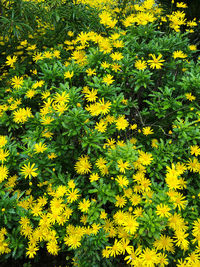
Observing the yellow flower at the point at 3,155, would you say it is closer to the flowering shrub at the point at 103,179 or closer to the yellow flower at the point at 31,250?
the flowering shrub at the point at 103,179

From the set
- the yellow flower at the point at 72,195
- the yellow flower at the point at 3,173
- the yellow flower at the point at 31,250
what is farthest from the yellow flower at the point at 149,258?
the yellow flower at the point at 3,173

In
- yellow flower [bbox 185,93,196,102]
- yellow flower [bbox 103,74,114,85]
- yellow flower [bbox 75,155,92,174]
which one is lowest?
yellow flower [bbox 75,155,92,174]

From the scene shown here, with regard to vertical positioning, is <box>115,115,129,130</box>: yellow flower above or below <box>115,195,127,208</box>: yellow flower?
above

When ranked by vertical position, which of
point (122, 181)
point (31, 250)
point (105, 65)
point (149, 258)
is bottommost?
point (31, 250)

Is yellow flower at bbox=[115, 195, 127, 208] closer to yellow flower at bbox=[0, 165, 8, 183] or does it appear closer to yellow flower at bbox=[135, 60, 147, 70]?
yellow flower at bbox=[0, 165, 8, 183]

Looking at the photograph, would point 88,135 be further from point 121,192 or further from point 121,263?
point 121,263

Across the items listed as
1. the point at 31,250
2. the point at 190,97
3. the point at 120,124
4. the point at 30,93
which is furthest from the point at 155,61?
the point at 31,250

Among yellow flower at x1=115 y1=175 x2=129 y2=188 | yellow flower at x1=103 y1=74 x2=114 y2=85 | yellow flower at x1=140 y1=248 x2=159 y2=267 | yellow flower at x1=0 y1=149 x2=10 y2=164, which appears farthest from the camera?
yellow flower at x1=103 y1=74 x2=114 y2=85

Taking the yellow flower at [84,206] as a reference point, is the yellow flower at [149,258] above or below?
below

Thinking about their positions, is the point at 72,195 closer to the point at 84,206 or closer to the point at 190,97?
the point at 84,206

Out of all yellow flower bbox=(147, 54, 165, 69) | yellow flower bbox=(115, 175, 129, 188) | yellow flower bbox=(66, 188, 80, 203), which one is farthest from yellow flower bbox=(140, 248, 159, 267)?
yellow flower bbox=(147, 54, 165, 69)

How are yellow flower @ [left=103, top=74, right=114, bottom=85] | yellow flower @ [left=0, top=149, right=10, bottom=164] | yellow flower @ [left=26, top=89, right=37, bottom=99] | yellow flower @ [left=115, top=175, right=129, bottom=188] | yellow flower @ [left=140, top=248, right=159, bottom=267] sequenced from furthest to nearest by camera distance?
yellow flower @ [left=26, top=89, right=37, bottom=99]
yellow flower @ [left=103, top=74, right=114, bottom=85]
yellow flower @ [left=0, top=149, right=10, bottom=164]
yellow flower @ [left=115, top=175, right=129, bottom=188]
yellow flower @ [left=140, top=248, right=159, bottom=267]

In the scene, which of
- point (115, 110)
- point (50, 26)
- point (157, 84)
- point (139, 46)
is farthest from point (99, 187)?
point (50, 26)

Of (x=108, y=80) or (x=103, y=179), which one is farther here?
(x=108, y=80)
